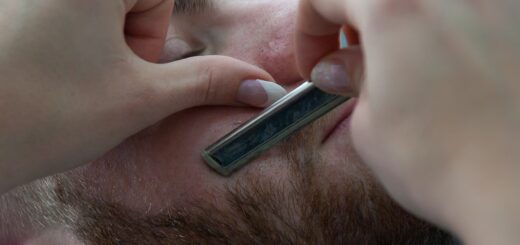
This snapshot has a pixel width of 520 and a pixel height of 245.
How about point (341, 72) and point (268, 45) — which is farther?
point (268, 45)

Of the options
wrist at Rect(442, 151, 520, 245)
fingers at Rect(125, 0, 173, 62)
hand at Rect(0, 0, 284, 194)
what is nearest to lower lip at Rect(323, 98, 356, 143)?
hand at Rect(0, 0, 284, 194)

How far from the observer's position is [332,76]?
0.64 m

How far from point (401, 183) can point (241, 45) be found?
46 centimetres

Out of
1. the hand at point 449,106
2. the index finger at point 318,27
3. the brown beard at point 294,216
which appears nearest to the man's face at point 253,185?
the brown beard at point 294,216

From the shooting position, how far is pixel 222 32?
96 centimetres

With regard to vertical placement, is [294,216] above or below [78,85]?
below

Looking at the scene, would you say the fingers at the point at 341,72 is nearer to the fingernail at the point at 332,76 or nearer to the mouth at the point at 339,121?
the fingernail at the point at 332,76

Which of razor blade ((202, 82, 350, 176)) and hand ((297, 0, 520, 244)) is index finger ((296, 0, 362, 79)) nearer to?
hand ((297, 0, 520, 244))

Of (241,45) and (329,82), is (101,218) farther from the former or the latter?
(329,82)

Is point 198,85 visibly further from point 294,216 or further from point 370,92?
point 370,92

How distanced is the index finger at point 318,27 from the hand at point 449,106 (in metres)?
0.04

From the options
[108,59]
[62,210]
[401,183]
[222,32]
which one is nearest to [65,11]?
[108,59]

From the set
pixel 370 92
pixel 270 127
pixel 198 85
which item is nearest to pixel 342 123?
pixel 270 127

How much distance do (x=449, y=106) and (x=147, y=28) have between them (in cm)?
53
